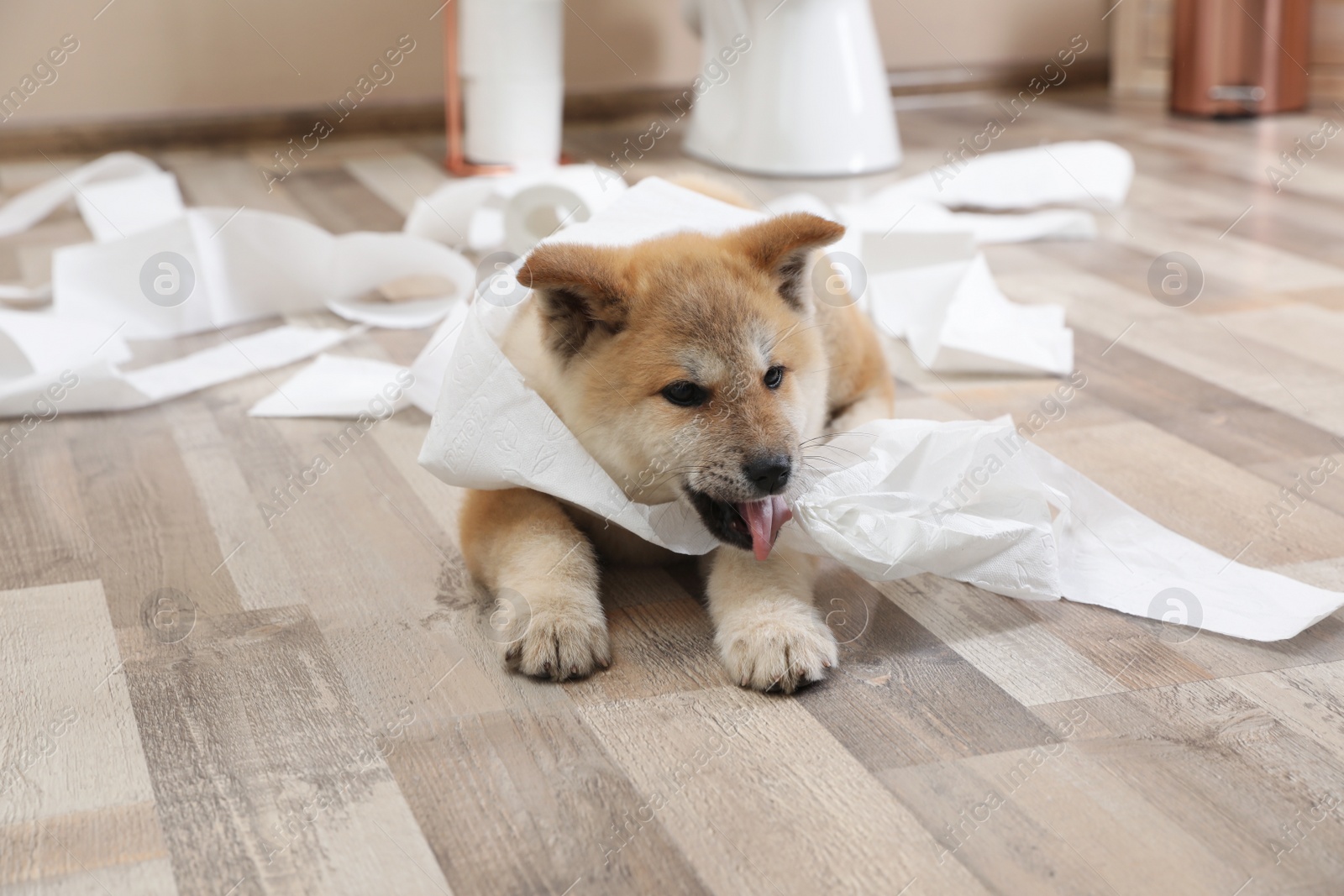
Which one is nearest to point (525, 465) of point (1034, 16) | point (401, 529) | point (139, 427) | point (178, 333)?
point (401, 529)

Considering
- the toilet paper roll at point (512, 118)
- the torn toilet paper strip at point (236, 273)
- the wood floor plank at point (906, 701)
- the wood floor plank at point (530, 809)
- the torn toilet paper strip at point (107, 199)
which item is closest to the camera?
the wood floor plank at point (530, 809)

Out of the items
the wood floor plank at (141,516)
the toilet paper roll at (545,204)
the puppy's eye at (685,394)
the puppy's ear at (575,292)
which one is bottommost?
the wood floor plank at (141,516)

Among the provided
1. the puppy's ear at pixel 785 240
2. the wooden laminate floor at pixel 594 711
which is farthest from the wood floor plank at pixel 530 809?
the puppy's ear at pixel 785 240

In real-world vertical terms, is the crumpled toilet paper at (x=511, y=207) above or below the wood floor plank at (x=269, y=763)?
above

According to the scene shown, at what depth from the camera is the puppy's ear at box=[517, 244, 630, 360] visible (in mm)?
1378

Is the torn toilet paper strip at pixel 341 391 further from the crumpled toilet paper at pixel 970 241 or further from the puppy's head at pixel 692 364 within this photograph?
the crumpled toilet paper at pixel 970 241

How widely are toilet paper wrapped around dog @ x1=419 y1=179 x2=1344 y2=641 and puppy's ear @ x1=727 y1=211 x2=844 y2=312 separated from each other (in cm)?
27

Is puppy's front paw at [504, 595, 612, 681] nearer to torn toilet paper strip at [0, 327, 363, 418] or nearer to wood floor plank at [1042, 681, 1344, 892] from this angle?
wood floor plank at [1042, 681, 1344, 892]

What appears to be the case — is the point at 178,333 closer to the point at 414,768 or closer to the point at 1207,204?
the point at 414,768

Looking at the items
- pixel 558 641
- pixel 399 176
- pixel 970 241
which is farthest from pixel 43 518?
pixel 399 176

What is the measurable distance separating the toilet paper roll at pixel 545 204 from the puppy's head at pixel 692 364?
1320 millimetres

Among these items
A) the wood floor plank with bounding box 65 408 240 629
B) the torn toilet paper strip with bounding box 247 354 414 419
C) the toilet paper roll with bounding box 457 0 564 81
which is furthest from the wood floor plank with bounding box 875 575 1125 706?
the toilet paper roll with bounding box 457 0 564 81

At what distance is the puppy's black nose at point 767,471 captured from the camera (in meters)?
1.38

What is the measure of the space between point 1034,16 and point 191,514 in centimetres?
431
